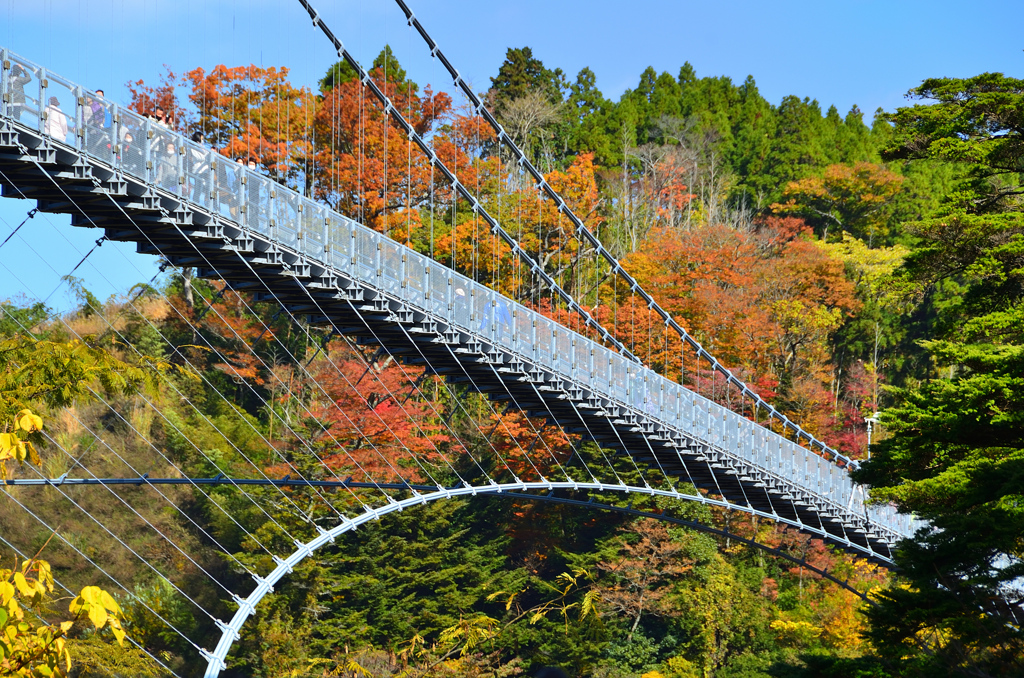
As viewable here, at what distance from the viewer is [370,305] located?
16.9m

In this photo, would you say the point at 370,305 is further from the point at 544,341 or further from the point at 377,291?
the point at 544,341

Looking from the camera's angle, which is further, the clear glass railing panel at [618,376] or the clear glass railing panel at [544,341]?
the clear glass railing panel at [618,376]

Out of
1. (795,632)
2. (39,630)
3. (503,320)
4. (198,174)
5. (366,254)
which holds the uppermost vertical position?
(795,632)

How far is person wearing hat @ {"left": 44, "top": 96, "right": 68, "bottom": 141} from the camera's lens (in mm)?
12766

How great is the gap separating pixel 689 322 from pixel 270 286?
2026 cm

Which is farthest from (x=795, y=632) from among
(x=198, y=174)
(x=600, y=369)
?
(x=198, y=174)

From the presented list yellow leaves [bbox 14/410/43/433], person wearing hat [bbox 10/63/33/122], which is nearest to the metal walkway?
person wearing hat [bbox 10/63/33/122]

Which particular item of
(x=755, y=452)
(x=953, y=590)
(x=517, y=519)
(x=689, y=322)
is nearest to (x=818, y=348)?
(x=689, y=322)

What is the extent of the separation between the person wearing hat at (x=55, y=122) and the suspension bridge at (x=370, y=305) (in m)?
0.03

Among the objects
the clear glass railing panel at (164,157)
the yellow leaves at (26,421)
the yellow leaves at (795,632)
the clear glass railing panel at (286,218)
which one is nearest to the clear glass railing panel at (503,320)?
the clear glass railing panel at (286,218)

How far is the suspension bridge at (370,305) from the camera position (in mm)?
13258

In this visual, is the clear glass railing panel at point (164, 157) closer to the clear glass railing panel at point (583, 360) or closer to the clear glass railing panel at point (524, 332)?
the clear glass railing panel at point (524, 332)

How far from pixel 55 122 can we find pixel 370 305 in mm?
5582

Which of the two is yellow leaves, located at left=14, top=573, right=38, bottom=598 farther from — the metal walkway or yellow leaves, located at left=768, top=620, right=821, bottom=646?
yellow leaves, located at left=768, top=620, right=821, bottom=646
